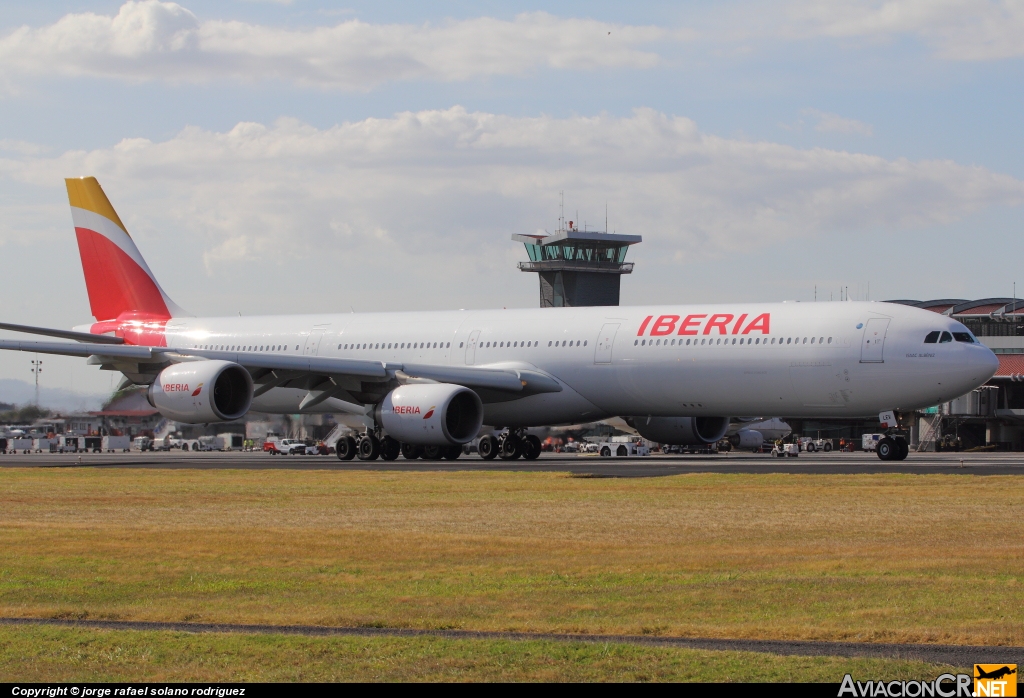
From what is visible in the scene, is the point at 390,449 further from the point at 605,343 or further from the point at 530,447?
the point at 605,343

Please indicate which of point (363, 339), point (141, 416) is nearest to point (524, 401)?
point (363, 339)

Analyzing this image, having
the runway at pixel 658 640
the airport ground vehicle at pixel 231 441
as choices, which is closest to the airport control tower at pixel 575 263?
the airport ground vehicle at pixel 231 441

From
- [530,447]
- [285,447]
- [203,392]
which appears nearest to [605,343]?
[530,447]

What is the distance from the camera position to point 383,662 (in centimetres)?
800

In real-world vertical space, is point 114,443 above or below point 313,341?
below

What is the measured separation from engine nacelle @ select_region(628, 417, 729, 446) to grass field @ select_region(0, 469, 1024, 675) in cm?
1589

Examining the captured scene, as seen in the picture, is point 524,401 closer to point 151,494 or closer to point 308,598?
point 151,494

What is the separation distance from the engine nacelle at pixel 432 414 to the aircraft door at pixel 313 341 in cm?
661

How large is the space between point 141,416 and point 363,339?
40.6 metres

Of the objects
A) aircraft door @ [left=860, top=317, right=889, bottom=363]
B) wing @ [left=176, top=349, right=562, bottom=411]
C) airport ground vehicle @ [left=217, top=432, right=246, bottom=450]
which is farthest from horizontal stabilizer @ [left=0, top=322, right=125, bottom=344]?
airport ground vehicle @ [left=217, top=432, right=246, bottom=450]

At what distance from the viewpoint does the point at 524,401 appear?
37781 millimetres

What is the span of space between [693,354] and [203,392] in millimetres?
13632

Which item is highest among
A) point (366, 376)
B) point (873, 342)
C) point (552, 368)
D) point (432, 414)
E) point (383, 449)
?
point (873, 342)

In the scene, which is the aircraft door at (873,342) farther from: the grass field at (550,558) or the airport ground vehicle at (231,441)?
the airport ground vehicle at (231,441)
